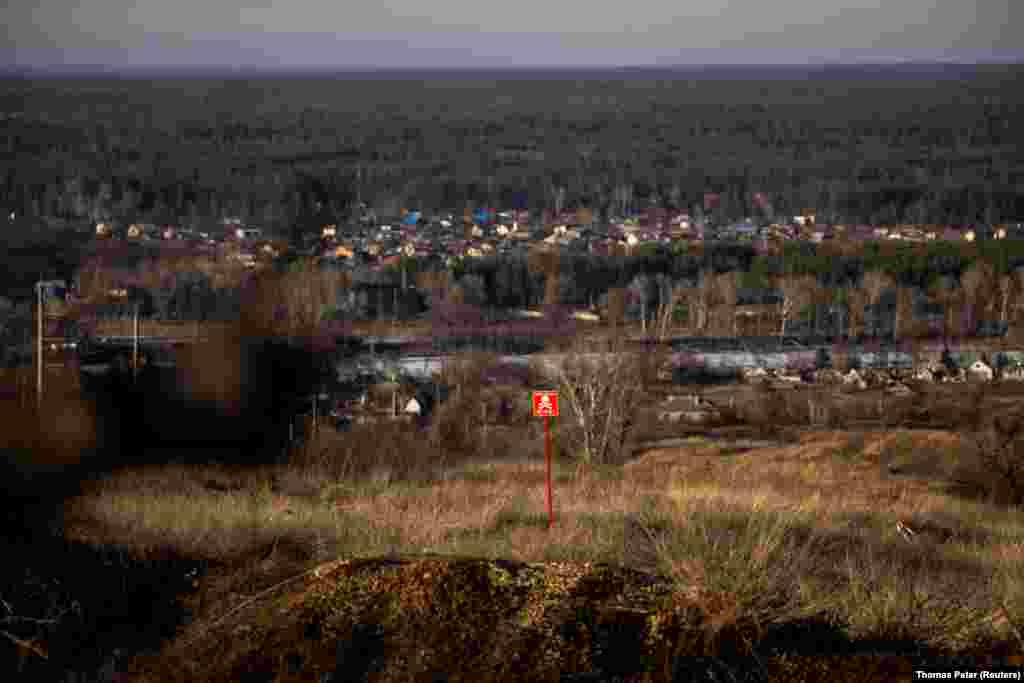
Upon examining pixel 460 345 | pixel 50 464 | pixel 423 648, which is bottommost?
pixel 460 345

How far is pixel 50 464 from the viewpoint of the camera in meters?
7.51

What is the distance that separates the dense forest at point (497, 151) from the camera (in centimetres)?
3241

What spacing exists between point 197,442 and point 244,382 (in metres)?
0.85

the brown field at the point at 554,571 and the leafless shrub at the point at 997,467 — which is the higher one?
the brown field at the point at 554,571

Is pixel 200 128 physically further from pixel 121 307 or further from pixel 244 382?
pixel 244 382

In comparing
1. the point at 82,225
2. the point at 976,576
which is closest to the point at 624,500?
the point at 976,576

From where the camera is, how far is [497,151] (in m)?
51.8

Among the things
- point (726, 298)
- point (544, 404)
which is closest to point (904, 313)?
point (726, 298)

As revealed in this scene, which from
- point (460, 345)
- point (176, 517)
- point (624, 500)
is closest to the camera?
point (176, 517)

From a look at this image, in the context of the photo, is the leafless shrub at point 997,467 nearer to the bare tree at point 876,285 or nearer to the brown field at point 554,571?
the brown field at point 554,571

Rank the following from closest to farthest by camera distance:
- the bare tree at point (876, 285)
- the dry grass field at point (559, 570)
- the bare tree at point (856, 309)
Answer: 1. the dry grass field at point (559, 570)
2. the bare tree at point (856, 309)
3. the bare tree at point (876, 285)

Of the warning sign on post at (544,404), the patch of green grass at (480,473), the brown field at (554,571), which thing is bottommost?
the patch of green grass at (480,473)

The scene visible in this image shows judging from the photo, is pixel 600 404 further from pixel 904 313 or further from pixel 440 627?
pixel 904 313

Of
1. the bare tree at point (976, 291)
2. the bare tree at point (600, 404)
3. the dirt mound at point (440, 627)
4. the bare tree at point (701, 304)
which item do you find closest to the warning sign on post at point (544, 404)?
the dirt mound at point (440, 627)
